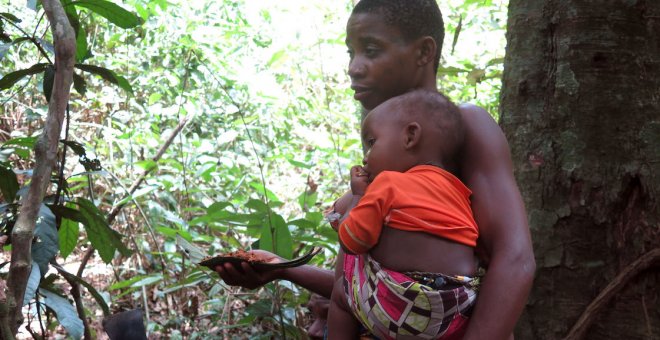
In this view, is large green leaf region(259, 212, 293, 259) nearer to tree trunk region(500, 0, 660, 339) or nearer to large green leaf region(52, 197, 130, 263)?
large green leaf region(52, 197, 130, 263)

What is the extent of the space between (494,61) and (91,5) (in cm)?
186

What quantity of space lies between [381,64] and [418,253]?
20.4 inches

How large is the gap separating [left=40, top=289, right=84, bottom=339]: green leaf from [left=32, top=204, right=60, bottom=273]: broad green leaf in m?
0.20

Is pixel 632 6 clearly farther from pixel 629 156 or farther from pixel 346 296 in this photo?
pixel 346 296

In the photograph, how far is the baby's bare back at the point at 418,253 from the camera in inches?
57.2

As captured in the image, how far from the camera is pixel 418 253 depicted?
146 centimetres

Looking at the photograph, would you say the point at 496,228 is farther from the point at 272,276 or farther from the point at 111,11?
the point at 111,11

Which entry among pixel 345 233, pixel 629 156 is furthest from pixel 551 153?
pixel 345 233

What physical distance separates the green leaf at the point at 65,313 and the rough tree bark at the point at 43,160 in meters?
0.60

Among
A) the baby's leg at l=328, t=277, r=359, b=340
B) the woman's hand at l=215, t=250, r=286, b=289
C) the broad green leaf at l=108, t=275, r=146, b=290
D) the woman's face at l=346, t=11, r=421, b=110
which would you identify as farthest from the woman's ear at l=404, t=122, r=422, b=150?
the broad green leaf at l=108, t=275, r=146, b=290

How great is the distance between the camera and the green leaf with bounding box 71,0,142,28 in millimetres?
2242

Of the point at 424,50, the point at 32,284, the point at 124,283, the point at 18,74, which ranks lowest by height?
the point at 124,283

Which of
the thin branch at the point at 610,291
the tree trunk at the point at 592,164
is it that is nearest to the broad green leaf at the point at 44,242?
the tree trunk at the point at 592,164

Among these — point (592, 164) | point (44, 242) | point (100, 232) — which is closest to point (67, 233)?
point (100, 232)
